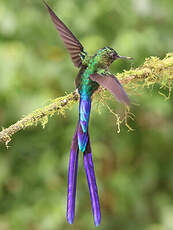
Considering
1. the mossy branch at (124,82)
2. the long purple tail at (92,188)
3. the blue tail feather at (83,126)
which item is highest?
the mossy branch at (124,82)

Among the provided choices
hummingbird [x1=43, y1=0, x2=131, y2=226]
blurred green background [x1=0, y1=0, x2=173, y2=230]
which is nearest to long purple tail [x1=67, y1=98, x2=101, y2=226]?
Result: hummingbird [x1=43, y1=0, x2=131, y2=226]

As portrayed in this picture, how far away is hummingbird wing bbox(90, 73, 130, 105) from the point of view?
1.00 metres

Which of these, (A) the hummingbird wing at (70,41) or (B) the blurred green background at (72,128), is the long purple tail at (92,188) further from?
(B) the blurred green background at (72,128)

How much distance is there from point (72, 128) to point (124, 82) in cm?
113

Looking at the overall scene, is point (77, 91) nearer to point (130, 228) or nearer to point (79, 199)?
point (79, 199)

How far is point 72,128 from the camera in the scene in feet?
8.57

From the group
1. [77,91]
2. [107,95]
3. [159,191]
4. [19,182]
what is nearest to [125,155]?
[159,191]

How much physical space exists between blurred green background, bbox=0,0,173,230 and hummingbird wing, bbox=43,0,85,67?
1.02 meters

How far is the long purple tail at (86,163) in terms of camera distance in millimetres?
1270

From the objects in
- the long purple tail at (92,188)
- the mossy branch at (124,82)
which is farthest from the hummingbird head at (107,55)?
the long purple tail at (92,188)

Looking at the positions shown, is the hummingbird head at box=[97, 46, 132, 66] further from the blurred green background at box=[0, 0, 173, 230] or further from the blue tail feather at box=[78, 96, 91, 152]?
the blurred green background at box=[0, 0, 173, 230]

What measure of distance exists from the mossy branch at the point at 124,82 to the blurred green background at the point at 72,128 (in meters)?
0.87

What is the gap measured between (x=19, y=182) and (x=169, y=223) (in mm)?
937

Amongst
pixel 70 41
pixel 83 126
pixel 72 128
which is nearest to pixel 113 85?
pixel 83 126
